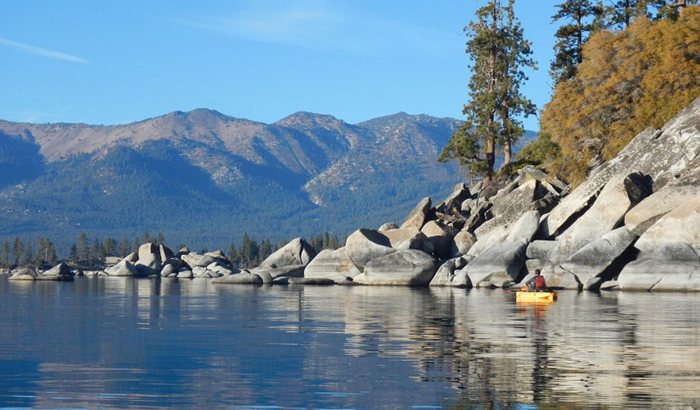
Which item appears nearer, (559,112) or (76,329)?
(76,329)

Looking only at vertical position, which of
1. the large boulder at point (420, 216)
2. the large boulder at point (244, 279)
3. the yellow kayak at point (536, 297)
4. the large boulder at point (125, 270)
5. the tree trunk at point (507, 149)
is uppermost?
the tree trunk at point (507, 149)

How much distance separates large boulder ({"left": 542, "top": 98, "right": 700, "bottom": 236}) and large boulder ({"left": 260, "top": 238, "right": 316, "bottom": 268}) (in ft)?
92.3

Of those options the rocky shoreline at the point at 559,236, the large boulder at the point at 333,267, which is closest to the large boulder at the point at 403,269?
the rocky shoreline at the point at 559,236

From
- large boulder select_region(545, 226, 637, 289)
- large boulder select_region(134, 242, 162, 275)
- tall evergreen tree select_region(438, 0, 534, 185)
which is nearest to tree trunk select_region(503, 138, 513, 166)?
tall evergreen tree select_region(438, 0, 534, 185)

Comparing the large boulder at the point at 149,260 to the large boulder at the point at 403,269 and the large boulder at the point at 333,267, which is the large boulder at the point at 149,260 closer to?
the large boulder at the point at 333,267

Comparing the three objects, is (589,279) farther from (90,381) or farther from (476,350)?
(90,381)

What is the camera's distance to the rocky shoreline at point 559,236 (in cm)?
5669

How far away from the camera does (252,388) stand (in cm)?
2098

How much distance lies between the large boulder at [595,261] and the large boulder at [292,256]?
34.2m

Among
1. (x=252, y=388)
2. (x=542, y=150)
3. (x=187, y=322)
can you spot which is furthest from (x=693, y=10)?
(x=252, y=388)

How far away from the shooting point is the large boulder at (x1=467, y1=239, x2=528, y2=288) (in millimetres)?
64500

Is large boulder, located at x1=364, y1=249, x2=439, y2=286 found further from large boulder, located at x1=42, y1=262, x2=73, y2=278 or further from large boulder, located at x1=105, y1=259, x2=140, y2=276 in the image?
large boulder, located at x1=105, y1=259, x2=140, y2=276

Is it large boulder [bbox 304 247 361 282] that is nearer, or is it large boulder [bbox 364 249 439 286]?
large boulder [bbox 364 249 439 286]

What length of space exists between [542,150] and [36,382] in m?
69.0
